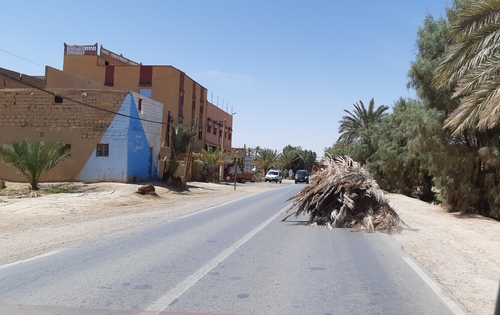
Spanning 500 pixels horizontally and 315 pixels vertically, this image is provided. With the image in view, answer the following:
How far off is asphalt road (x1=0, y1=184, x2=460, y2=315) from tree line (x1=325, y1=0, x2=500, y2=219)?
18.2 ft

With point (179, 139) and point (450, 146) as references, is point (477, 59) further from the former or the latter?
point (179, 139)

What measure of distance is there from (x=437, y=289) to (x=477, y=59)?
891 centimetres

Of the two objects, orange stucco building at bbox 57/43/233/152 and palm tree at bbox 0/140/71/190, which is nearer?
palm tree at bbox 0/140/71/190

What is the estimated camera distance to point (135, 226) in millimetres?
14203

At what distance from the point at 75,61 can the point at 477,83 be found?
45.8 metres

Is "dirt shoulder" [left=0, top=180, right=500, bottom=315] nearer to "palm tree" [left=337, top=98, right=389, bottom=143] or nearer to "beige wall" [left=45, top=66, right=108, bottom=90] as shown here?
"beige wall" [left=45, top=66, right=108, bottom=90]

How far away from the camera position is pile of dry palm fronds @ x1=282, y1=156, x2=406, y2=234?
14266mm

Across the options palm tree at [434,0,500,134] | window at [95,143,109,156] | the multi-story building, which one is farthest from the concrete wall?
palm tree at [434,0,500,134]

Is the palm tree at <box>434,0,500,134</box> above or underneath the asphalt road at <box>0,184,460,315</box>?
above

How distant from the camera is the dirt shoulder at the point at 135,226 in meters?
7.96

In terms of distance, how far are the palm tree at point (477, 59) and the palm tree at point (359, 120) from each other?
1455 inches

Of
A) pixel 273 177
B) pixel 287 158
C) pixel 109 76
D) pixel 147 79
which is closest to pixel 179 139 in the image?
pixel 147 79

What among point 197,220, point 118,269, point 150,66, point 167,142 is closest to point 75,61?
point 150,66

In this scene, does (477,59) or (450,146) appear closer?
(477,59)
